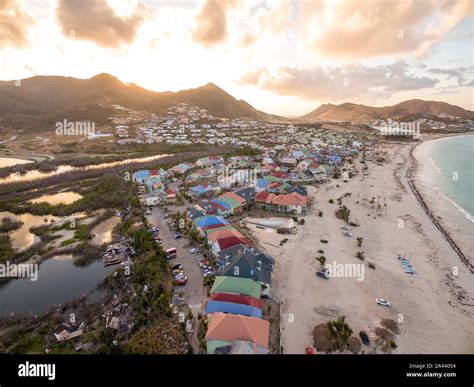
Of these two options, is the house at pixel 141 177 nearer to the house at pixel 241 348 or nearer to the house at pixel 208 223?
the house at pixel 208 223

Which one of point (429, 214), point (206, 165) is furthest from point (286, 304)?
point (206, 165)

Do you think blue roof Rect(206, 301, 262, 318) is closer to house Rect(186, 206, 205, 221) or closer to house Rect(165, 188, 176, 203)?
house Rect(186, 206, 205, 221)

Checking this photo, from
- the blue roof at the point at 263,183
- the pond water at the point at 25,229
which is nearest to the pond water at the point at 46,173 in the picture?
the pond water at the point at 25,229

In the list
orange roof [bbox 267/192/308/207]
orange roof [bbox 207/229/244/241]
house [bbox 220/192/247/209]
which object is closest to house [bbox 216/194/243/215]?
house [bbox 220/192/247/209]

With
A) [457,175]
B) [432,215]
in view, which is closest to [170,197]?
[432,215]

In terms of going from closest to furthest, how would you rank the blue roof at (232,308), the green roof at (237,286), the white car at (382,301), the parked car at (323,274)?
1. the blue roof at (232,308)
2. the green roof at (237,286)
3. the white car at (382,301)
4. the parked car at (323,274)

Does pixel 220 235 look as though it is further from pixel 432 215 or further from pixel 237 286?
pixel 432 215
